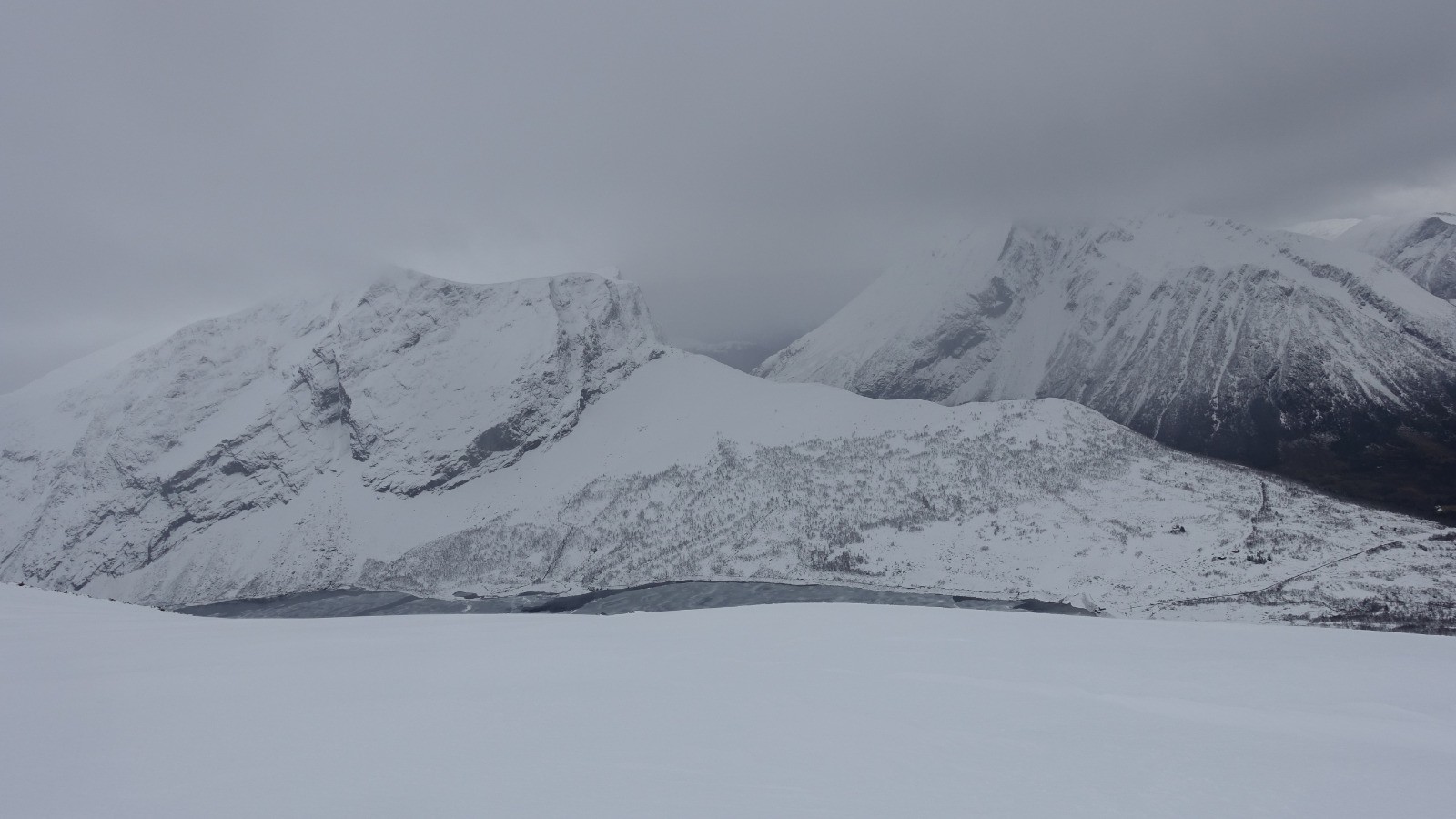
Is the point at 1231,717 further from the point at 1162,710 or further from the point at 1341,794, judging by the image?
the point at 1341,794

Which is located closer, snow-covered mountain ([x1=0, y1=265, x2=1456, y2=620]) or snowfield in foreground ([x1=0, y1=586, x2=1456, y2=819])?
snowfield in foreground ([x1=0, y1=586, x2=1456, y2=819])

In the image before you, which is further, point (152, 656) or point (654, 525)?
point (654, 525)

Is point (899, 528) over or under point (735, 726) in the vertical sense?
under

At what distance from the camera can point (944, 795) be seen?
18.2 feet

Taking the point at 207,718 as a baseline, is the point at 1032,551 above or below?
below

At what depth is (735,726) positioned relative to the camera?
294 inches

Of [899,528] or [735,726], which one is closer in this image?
[735,726]

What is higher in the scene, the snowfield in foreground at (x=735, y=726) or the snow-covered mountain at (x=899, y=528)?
the snowfield in foreground at (x=735, y=726)

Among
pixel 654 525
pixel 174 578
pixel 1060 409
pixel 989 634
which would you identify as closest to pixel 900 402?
pixel 1060 409

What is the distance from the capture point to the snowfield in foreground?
5449mm

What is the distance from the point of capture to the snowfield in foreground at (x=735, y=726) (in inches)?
215

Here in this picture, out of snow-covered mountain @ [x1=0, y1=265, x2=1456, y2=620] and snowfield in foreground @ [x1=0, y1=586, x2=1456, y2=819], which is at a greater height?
snowfield in foreground @ [x1=0, y1=586, x2=1456, y2=819]

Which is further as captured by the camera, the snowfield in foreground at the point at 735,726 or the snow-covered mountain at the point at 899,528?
the snow-covered mountain at the point at 899,528

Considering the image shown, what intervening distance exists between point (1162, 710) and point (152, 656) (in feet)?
46.3
